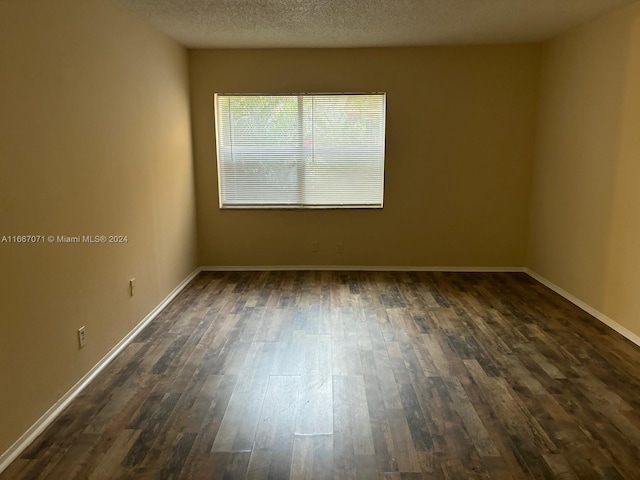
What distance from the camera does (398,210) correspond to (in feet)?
17.9

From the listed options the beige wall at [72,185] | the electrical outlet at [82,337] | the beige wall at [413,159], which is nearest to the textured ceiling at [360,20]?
the beige wall at [413,159]

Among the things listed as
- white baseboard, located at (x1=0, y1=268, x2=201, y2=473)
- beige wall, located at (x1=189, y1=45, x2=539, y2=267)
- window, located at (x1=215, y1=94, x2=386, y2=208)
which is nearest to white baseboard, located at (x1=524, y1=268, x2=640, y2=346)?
beige wall, located at (x1=189, y1=45, x2=539, y2=267)

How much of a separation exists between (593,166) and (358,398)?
117 inches

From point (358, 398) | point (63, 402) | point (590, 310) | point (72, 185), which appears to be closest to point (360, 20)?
point (72, 185)

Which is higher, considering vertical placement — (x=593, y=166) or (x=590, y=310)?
(x=593, y=166)

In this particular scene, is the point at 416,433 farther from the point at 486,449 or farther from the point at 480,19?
the point at 480,19

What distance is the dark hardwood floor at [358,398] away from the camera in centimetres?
220

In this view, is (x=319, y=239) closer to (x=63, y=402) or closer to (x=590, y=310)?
(x=590, y=310)

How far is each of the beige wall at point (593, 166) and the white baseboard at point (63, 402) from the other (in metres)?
3.82

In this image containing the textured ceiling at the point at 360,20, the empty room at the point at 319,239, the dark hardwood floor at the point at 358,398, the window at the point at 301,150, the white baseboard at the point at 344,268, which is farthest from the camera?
the white baseboard at the point at 344,268

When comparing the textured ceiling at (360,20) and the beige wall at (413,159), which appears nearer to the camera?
the textured ceiling at (360,20)

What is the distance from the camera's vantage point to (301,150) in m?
5.37

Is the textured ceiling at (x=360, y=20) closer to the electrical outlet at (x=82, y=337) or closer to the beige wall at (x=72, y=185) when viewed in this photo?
the beige wall at (x=72, y=185)

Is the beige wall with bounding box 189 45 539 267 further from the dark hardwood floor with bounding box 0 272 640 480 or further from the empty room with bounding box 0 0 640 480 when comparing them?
the dark hardwood floor with bounding box 0 272 640 480
